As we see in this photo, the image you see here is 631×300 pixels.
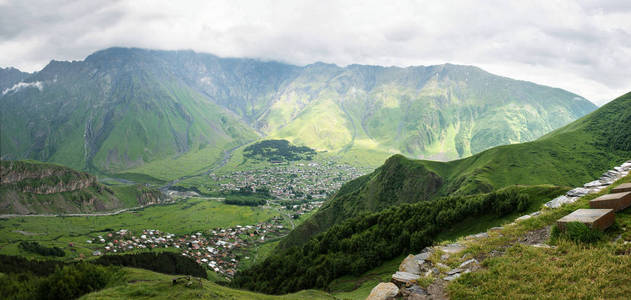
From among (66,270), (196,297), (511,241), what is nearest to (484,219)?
(511,241)

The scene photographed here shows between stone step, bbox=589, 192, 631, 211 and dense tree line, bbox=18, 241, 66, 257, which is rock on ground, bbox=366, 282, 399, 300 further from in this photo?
dense tree line, bbox=18, 241, 66, 257

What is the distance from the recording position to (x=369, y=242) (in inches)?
2183

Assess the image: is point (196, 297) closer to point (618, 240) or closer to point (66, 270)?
point (618, 240)

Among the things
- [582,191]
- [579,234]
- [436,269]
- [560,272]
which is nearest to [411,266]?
[436,269]

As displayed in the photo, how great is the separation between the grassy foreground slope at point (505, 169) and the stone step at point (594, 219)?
227 ft

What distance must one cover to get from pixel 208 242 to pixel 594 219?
178 m

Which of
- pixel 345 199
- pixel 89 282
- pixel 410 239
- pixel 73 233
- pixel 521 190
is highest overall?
pixel 521 190

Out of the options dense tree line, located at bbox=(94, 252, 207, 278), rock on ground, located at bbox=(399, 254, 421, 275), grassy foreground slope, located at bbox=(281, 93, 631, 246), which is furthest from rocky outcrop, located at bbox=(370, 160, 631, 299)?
dense tree line, located at bbox=(94, 252, 207, 278)

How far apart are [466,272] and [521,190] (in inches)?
1309

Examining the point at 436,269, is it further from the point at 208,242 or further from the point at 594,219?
the point at 208,242

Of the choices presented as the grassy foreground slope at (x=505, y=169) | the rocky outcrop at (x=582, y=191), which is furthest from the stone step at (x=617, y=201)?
the grassy foreground slope at (x=505, y=169)

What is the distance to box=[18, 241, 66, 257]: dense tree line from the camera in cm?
14000

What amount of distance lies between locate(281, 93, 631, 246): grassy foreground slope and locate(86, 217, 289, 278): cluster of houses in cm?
4042

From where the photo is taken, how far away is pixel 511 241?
15766mm
